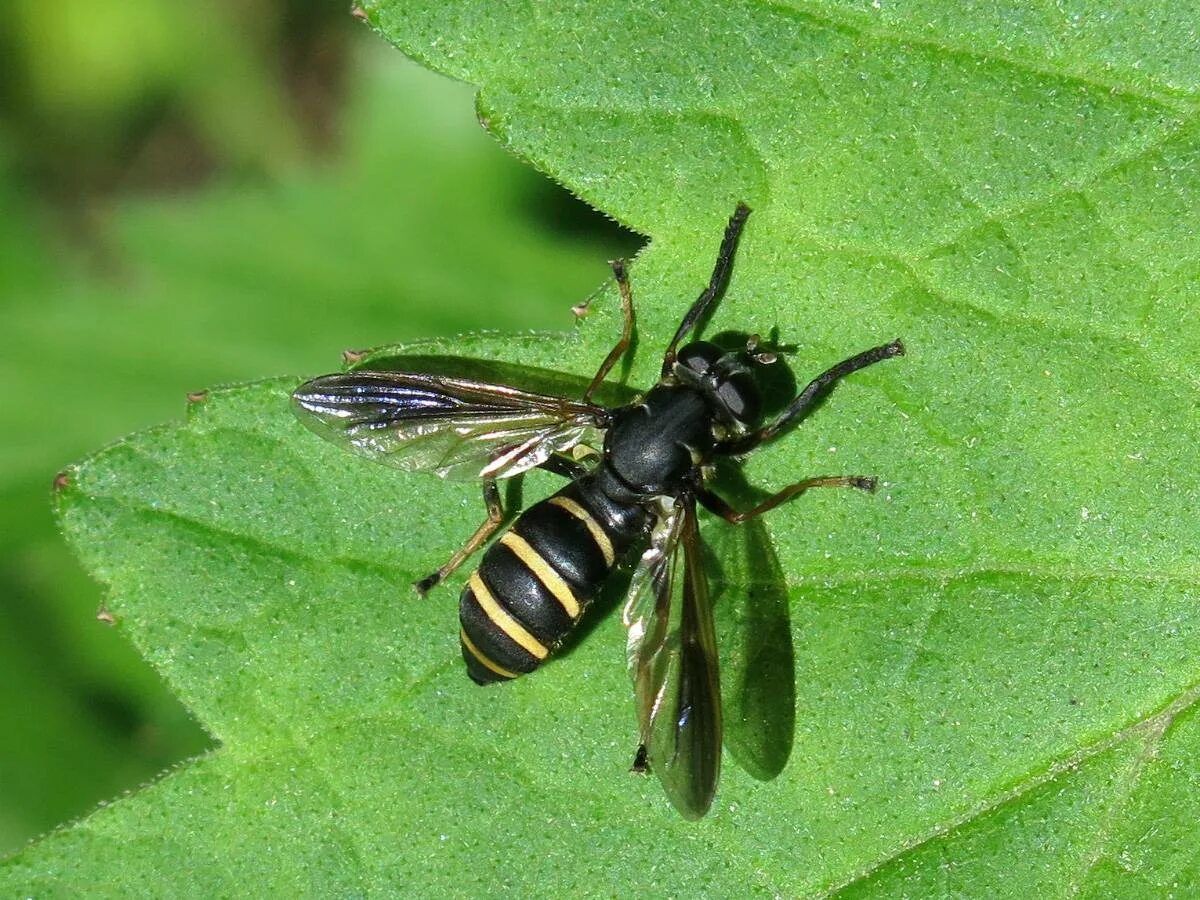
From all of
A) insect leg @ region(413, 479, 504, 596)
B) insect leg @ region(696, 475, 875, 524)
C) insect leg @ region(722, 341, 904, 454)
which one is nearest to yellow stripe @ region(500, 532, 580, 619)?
insect leg @ region(413, 479, 504, 596)

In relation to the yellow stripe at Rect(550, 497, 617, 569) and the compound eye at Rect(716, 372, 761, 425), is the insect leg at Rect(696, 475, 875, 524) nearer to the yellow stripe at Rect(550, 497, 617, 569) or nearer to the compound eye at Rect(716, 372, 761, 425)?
the compound eye at Rect(716, 372, 761, 425)

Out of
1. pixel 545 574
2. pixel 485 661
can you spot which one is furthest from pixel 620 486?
pixel 485 661

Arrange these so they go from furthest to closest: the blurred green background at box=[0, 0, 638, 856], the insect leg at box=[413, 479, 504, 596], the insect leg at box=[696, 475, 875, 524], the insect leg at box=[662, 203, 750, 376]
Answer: the blurred green background at box=[0, 0, 638, 856]
the insect leg at box=[413, 479, 504, 596]
the insect leg at box=[696, 475, 875, 524]
the insect leg at box=[662, 203, 750, 376]

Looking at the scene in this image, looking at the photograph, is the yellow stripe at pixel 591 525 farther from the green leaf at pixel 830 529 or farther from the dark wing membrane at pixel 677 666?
the green leaf at pixel 830 529

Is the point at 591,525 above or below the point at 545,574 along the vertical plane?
above

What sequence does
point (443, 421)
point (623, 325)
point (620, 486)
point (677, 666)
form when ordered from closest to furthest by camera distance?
point (677, 666) → point (623, 325) → point (620, 486) → point (443, 421)

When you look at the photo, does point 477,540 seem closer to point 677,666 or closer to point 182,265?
point 677,666
